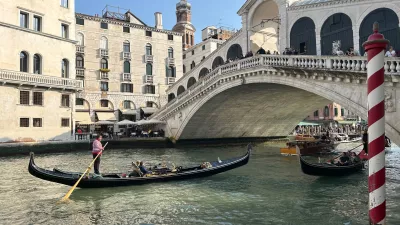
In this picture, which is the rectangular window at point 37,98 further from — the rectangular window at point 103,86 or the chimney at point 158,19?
the chimney at point 158,19

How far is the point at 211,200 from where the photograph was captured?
23.0ft

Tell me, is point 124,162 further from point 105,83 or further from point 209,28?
point 209,28

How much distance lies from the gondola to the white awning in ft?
44.9

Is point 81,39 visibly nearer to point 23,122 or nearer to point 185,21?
point 23,122

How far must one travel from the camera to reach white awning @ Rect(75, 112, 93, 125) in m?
21.1

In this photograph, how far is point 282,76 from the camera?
12.8m

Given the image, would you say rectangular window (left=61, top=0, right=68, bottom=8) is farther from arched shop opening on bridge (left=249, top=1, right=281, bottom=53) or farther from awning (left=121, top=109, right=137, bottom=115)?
arched shop opening on bridge (left=249, top=1, right=281, bottom=53)

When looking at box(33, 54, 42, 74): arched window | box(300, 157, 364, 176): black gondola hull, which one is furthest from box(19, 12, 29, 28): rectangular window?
box(300, 157, 364, 176): black gondola hull

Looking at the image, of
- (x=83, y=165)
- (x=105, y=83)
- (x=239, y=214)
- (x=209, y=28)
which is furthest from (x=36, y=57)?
(x=209, y=28)

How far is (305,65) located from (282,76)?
1558mm

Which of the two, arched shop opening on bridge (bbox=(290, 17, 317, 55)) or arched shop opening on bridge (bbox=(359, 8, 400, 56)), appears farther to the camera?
arched shop opening on bridge (bbox=(290, 17, 317, 55))

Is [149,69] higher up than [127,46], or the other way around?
Result: [127,46]

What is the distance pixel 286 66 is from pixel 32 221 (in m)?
8.92

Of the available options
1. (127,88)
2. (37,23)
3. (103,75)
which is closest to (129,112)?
(127,88)
